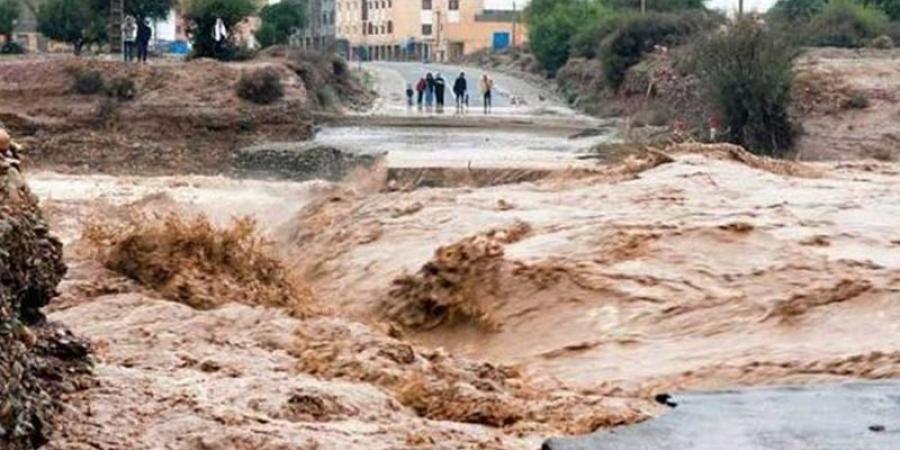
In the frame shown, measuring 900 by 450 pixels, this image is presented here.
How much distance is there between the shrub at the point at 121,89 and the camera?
44844 mm

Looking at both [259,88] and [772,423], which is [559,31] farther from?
[772,423]

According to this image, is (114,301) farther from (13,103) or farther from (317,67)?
(317,67)

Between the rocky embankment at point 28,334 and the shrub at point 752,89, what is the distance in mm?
27487

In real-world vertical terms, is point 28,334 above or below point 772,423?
above

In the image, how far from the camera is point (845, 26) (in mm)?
55938

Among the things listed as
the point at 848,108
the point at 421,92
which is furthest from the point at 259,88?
the point at 848,108

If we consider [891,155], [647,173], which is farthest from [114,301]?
[891,155]

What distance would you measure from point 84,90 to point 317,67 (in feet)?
33.4

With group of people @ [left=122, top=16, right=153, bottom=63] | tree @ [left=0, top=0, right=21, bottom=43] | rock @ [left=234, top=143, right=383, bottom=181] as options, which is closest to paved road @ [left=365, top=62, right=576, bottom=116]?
group of people @ [left=122, top=16, right=153, bottom=63]

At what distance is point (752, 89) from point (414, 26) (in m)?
86.5

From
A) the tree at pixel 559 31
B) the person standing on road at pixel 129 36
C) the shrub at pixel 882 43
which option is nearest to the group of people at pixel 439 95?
the person standing on road at pixel 129 36

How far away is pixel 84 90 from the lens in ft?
147

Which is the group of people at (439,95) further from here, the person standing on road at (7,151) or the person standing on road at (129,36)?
the person standing on road at (7,151)

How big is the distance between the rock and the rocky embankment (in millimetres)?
24044
